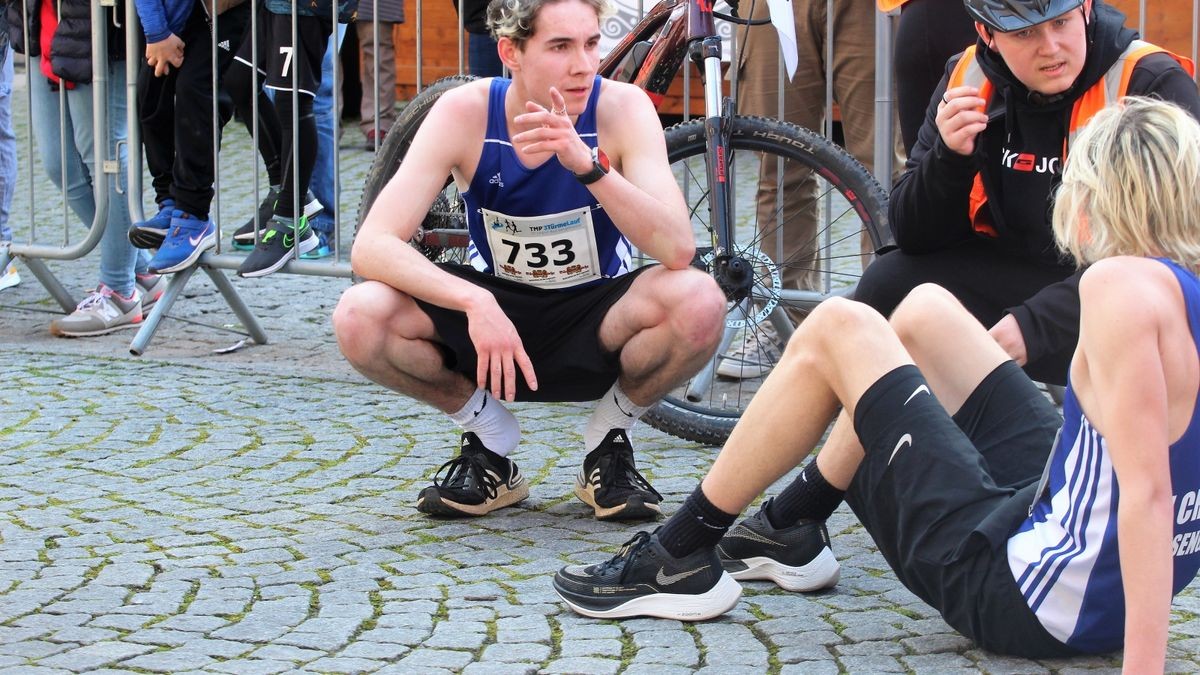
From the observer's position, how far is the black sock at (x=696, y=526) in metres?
3.41

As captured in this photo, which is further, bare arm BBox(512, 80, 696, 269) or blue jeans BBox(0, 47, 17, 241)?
blue jeans BBox(0, 47, 17, 241)

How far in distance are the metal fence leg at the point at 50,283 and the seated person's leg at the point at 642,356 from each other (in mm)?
3840

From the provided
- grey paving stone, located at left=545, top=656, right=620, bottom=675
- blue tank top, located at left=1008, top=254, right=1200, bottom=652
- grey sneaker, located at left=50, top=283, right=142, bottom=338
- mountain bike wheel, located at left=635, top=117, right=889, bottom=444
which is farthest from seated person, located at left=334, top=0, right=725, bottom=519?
grey sneaker, located at left=50, top=283, right=142, bottom=338

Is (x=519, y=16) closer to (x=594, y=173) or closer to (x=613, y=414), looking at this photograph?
(x=594, y=173)

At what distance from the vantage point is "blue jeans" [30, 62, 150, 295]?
6887 mm

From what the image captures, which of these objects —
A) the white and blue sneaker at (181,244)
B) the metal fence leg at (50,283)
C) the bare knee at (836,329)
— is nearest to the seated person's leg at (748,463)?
the bare knee at (836,329)

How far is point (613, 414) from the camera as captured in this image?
441cm

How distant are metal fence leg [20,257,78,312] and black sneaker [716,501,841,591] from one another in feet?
15.1

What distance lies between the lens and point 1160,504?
2.65 metres

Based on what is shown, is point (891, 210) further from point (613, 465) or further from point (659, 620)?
point (659, 620)

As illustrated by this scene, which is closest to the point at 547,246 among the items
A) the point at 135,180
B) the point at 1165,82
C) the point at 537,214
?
the point at 537,214

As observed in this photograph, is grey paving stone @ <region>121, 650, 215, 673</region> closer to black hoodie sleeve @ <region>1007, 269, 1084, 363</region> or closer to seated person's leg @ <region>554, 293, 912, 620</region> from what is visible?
seated person's leg @ <region>554, 293, 912, 620</region>

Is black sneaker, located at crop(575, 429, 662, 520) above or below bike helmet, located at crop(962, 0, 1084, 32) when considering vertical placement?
below

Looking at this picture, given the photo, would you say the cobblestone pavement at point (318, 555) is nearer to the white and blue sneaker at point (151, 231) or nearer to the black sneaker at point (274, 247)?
the black sneaker at point (274, 247)
